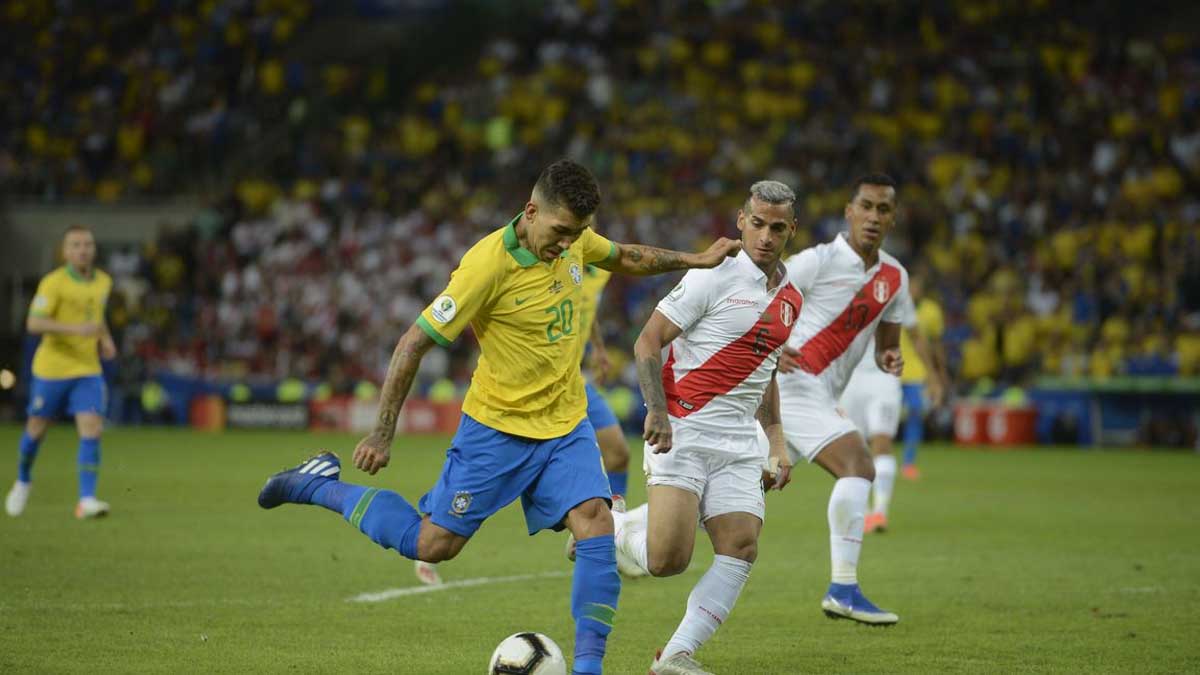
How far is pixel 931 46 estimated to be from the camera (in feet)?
101

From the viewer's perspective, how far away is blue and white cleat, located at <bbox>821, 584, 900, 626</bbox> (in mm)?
8328

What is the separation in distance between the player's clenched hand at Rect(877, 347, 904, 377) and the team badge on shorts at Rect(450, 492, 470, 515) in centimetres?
351

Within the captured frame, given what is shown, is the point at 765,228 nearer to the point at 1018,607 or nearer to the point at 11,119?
the point at 1018,607

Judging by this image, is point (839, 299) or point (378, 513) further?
point (839, 299)

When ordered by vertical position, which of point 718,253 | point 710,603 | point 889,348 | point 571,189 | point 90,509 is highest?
point 571,189

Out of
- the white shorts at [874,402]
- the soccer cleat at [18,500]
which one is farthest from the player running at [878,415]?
the soccer cleat at [18,500]

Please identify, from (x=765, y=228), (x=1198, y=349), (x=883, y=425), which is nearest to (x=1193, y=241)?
(x=1198, y=349)

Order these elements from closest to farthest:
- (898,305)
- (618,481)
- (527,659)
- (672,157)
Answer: (527,659), (898,305), (618,481), (672,157)

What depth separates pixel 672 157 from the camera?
3048 centimetres

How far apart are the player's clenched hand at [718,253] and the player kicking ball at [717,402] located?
0.13 meters

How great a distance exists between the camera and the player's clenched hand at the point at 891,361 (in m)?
A: 9.23

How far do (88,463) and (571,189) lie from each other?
8338mm

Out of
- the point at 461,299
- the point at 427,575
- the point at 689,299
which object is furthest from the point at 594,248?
the point at 427,575

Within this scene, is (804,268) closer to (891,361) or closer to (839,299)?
(839,299)
